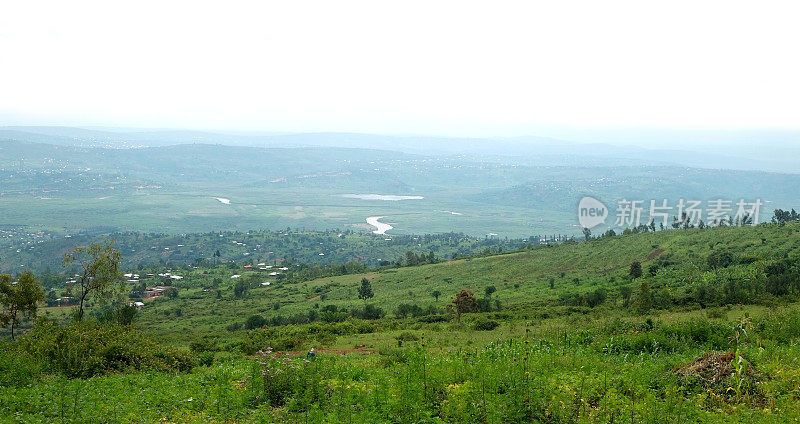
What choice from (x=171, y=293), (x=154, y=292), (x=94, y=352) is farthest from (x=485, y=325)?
(x=154, y=292)

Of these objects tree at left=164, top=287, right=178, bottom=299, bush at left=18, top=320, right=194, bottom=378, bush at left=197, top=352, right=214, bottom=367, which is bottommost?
tree at left=164, top=287, right=178, bottom=299

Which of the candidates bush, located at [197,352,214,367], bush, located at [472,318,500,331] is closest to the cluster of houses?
bush, located at [197,352,214,367]

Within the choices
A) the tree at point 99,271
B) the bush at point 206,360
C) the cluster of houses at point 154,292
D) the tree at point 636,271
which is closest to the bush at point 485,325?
the bush at point 206,360

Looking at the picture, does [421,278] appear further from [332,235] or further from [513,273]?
[332,235]

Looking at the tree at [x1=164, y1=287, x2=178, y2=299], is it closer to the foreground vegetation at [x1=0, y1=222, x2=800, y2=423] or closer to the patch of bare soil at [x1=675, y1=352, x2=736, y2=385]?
the foreground vegetation at [x1=0, y1=222, x2=800, y2=423]

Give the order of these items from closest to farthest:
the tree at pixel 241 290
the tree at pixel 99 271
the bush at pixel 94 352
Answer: the bush at pixel 94 352
the tree at pixel 99 271
the tree at pixel 241 290

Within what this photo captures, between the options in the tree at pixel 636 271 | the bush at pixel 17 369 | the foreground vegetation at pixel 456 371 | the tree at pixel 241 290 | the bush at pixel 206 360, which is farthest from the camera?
the tree at pixel 241 290

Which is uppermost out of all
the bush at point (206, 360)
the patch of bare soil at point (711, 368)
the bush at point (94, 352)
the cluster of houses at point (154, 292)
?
the patch of bare soil at point (711, 368)

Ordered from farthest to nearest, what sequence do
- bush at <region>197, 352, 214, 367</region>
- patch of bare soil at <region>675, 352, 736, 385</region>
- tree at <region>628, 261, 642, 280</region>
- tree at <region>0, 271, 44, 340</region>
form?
tree at <region>628, 261, 642, 280</region>
tree at <region>0, 271, 44, 340</region>
bush at <region>197, 352, 214, 367</region>
patch of bare soil at <region>675, 352, 736, 385</region>

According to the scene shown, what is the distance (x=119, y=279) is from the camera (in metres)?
30.7

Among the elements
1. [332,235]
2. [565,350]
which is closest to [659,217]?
[332,235]

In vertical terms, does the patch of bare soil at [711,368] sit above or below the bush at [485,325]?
above

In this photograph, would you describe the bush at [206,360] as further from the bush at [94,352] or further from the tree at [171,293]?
the tree at [171,293]

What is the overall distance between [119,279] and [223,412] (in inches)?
944
